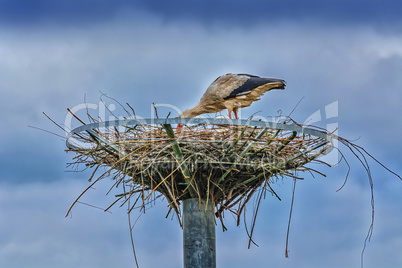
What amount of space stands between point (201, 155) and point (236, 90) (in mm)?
2038

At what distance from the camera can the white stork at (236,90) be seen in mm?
7863

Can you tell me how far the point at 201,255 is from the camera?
6.41 m

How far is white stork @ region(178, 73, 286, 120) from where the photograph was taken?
25.8ft

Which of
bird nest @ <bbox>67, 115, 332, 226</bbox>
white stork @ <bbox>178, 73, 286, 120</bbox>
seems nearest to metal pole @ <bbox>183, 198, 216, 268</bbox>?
bird nest @ <bbox>67, 115, 332, 226</bbox>

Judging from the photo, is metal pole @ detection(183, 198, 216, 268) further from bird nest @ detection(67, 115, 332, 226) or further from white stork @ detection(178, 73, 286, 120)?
white stork @ detection(178, 73, 286, 120)

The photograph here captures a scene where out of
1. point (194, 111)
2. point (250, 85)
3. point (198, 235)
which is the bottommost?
point (198, 235)

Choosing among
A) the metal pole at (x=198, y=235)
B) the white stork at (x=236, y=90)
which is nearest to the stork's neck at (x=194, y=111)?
the white stork at (x=236, y=90)

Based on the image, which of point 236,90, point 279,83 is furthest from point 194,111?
point 279,83

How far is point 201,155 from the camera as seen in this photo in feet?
19.9

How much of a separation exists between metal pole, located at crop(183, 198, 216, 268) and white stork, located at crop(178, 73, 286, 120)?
6.09ft

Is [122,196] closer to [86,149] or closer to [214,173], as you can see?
[86,149]

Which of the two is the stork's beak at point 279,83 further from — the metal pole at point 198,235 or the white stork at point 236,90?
the metal pole at point 198,235

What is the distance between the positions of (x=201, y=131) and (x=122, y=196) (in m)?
1.53

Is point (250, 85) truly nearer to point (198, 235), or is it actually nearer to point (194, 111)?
point (194, 111)
